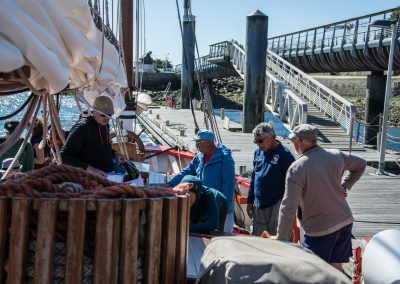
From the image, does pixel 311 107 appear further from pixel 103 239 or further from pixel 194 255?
pixel 103 239

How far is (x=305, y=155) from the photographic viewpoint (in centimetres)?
400

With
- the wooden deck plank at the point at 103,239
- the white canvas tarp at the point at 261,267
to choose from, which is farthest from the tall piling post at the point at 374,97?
the wooden deck plank at the point at 103,239

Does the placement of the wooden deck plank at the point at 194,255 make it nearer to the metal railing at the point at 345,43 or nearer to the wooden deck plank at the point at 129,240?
the wooden deck plank at the point at 129,240

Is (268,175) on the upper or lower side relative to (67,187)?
lower

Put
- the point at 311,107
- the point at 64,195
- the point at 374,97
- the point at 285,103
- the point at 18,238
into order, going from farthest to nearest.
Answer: the point at 374,97 < the point at 311,107 < the point at 285,103 < the point at 64,195 < the point at 18,238

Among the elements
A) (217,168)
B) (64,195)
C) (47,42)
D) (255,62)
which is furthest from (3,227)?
(255,62)

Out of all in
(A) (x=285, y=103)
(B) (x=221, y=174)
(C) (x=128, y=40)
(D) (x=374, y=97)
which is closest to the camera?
(B) (x=221, y=174)

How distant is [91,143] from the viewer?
4.95 metres

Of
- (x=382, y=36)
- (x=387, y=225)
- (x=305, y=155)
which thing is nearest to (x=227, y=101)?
(x=382, y=36)

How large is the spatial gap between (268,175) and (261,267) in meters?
2.85

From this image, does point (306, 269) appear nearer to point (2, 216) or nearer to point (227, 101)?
point (2, 216)

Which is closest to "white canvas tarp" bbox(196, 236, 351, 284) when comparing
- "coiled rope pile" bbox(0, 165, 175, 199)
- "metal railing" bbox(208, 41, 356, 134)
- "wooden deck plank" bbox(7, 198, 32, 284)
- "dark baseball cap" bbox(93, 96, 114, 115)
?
"coiled rope pile" bbox(0, 165, 175, 199)

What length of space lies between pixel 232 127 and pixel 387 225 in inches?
519

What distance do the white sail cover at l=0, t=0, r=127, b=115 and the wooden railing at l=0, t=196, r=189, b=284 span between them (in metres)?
0.66
